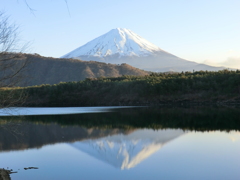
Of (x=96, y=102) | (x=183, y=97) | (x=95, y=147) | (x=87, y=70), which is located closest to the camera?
(x=95, y=147)

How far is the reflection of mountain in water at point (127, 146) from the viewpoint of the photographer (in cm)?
1238

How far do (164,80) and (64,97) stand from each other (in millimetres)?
A: 15455

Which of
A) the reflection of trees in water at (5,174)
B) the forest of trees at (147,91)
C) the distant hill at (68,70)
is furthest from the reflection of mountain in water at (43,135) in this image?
the distant hill at (68,70)

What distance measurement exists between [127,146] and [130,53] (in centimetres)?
15585

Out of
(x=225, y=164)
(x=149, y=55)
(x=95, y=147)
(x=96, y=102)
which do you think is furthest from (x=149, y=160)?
(x=149, y=55)

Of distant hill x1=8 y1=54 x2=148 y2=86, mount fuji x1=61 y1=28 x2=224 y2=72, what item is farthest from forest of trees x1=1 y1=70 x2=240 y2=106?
mount fuji x1=61 y1=28 x2=224 y2=72

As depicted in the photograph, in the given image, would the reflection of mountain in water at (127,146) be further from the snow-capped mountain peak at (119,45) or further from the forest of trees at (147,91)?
the snow-capped mountain peak at (119,45)

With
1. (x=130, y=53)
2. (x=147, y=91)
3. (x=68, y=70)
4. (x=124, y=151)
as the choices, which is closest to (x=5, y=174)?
(x=124, y=151)

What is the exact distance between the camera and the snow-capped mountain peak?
17044 cm

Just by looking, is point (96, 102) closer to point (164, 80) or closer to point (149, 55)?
point (164, 80)

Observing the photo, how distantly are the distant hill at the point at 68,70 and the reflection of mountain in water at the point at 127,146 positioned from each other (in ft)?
206

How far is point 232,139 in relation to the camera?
15766 millimetres

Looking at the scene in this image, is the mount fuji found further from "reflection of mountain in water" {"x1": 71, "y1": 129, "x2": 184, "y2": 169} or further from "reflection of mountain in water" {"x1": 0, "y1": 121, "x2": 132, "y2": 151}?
"reflection of mountain in water" {"x1": 71, "y1": 129, "x2": 184, "y2": 169}

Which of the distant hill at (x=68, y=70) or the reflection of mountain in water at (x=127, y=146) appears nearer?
the reflection of mountain in water at (x=127, y=146)
